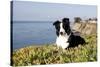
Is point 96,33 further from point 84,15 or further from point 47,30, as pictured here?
point 47,30

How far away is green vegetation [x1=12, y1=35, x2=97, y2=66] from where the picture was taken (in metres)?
2.04

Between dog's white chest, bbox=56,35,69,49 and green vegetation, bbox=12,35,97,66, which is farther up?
dog's white chest, bbox=56,35,69,49

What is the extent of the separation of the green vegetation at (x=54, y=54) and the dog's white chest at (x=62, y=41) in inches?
1.9

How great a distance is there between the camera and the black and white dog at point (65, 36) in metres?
2.16

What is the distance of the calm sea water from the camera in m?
2.01

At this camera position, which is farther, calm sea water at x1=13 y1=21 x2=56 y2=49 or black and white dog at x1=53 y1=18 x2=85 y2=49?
black and white dog at x1=53 y1=18 x2=85 y2=49

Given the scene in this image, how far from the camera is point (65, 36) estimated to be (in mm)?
2199

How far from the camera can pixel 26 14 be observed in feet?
6.75

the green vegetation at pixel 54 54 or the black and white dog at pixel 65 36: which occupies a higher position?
the black and white dog at pixel 65 36

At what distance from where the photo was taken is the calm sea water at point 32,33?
6.61 ft

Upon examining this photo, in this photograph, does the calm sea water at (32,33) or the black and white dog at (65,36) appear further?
the black and white dog at (65,36)

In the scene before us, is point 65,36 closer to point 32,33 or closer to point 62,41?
point 62,41

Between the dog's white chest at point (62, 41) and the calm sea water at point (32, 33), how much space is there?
0.20 feet

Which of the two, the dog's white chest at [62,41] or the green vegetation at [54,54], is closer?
the green vegetation at [54,54]
